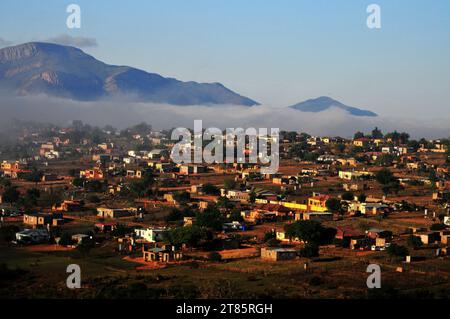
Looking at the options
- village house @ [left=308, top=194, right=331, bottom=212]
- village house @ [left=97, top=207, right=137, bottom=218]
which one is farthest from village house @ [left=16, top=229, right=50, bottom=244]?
village house @ [left=308, top=194, right=331, bottom=212]

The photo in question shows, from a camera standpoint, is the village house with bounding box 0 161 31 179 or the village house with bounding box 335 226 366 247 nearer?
the village house with bounding box 335 226 366 247

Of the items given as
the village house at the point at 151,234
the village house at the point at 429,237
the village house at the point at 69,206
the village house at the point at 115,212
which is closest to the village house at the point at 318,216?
the village house at the point at 429,237

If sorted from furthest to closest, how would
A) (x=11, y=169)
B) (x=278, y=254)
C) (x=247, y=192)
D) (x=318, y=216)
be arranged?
(x=11, y=169) → (x=247, y=192) → (x=318, y=216) → (x=278, y=254)

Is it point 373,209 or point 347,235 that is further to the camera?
point 373,209

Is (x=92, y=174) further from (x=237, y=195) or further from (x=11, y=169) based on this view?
(x=237, y=195)

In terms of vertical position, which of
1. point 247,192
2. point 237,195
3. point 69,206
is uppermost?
point 247,192

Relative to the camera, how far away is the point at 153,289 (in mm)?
17391

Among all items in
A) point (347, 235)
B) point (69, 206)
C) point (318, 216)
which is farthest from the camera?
point (69, 206)

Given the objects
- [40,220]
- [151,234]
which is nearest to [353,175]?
[40,220]

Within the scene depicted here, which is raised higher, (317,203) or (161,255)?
(317,203)

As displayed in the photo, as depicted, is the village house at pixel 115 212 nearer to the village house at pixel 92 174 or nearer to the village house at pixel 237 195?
the village house at pixel 237 195

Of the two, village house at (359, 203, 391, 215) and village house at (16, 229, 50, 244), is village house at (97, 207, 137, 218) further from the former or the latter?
village house at (359, 203, 391, 215)

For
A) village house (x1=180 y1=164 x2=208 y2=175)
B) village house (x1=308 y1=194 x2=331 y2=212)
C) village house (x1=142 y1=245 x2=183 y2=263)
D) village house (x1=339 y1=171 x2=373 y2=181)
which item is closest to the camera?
village house (x1=142 y1=245 x2=183 y2=263)
